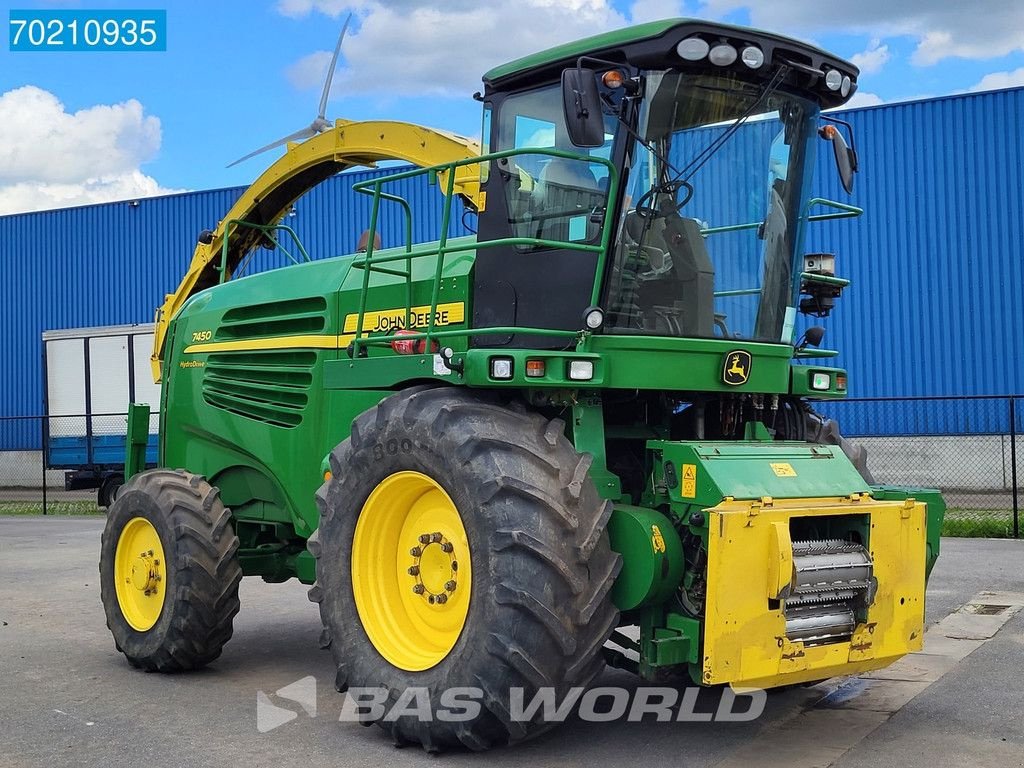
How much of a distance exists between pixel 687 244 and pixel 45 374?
2154cm

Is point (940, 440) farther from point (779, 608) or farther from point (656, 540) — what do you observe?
point (656, 540)

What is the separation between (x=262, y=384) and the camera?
305 inches

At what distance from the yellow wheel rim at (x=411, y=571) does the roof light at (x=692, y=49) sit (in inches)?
89.4

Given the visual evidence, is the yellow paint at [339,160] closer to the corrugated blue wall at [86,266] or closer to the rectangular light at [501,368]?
the rectangular light at [501,368]

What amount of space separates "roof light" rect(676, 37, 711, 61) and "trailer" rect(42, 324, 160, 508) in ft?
61.7

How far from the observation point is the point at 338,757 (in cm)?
529

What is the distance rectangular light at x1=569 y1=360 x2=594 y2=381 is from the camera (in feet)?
17.1

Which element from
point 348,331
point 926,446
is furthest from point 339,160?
point 926,446

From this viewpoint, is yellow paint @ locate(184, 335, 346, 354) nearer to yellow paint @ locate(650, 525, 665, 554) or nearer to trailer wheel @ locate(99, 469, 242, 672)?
trailer wheel @ locate(99, 469, 242, 672)

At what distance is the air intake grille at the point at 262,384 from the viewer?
24.3 ft

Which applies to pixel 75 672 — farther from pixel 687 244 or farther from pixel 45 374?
pixel 45 374

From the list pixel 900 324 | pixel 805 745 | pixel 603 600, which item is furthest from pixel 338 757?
pixel 900 324

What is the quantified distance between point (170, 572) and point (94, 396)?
703 inches

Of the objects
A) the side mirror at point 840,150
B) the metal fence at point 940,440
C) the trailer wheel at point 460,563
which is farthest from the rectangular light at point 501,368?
the metal fence at point 940,440
